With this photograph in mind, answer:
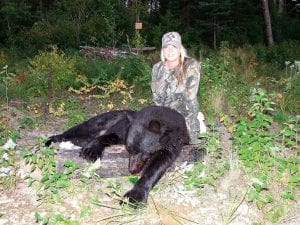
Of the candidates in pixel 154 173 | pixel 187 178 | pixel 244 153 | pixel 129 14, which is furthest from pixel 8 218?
pixel 129 14

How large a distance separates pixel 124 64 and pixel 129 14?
1353 centimetres

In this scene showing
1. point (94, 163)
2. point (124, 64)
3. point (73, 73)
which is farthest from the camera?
point (124, 64)

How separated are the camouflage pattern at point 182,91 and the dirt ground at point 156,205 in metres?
0.71

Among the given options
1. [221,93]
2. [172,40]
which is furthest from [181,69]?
[221,93]

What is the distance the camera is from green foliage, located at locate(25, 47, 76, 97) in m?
8.15

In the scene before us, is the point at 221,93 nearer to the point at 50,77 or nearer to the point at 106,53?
the point at 50,77

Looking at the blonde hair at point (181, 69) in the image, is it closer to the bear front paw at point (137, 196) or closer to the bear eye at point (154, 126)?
the bear eye at point (154, 126)

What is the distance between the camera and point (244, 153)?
4262 millimetres

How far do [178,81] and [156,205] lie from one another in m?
1.74

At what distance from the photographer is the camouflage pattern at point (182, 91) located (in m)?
4.85

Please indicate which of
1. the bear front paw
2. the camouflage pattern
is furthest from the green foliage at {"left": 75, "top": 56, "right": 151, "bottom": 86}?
the bear front paw

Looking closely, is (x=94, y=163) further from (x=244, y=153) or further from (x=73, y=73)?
(x=73, y=73)

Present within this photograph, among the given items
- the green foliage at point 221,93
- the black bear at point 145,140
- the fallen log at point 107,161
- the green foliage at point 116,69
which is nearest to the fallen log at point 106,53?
the green foliage at point 116,69

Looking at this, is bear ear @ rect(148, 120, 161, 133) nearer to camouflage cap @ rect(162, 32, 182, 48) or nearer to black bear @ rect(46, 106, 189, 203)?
black bear @ rect(46, 106, 189, 203)
